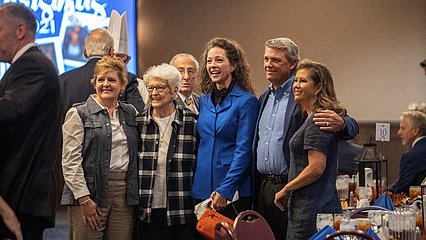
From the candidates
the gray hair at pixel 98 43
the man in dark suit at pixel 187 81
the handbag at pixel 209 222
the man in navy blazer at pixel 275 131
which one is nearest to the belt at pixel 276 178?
the man in navy blazer at pixel 275 131

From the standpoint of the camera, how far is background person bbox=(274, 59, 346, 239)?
3.39 metres

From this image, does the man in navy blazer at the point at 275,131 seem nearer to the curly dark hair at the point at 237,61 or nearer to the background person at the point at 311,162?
the curly dark hair at the point at 237,61

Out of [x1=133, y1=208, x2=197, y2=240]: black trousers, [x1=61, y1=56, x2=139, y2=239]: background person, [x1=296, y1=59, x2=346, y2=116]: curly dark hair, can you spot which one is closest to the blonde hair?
[x1=61, y1=56, x2=139, y2=239]: background person

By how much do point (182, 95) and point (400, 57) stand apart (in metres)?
2.87

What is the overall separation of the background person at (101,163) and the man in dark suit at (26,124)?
3.16 feet

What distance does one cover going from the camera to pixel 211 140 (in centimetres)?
401

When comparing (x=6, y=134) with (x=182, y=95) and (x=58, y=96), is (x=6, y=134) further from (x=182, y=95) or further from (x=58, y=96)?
(x=182, y=95)

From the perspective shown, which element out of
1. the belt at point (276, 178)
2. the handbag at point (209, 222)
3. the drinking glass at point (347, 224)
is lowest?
the handbag at point (209, 222)

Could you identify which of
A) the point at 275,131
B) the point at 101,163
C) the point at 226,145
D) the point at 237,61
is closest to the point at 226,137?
the point at 226,145

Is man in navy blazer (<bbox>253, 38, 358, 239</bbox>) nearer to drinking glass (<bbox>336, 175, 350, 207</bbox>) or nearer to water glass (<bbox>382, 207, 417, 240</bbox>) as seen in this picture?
drinking glass (<bbox>336, 175, 350, 207</bbox>)

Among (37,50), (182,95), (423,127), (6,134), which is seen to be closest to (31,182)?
(6,134)

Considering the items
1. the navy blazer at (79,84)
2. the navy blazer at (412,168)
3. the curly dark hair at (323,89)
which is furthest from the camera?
the navy blazer at (412,168)

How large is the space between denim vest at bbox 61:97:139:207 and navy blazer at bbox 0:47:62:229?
39.8 inches

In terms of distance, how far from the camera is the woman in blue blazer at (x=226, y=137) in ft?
12.9
